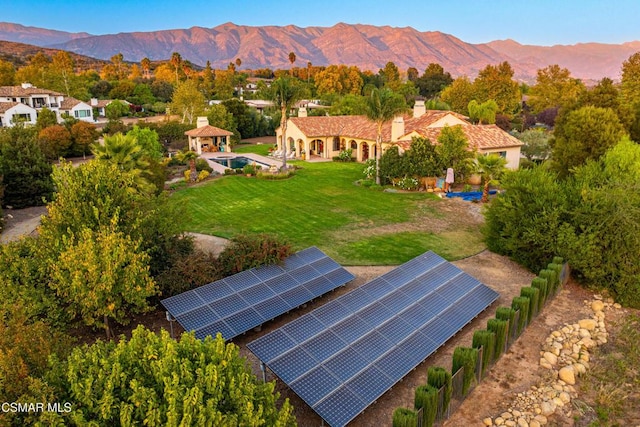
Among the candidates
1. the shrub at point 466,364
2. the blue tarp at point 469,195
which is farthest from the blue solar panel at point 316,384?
the blue tarp at point 469,195

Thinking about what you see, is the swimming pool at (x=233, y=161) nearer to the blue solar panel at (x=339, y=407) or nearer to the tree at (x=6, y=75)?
the blue solar panel at (x=339, y=407)

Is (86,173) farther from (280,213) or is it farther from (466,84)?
(466,84)

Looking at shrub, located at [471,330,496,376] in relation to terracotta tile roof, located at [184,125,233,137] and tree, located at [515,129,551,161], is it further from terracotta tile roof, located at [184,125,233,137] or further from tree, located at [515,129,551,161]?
terracotta tile roof, located at [184,125,233,137]

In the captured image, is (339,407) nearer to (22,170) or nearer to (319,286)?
(319,286)

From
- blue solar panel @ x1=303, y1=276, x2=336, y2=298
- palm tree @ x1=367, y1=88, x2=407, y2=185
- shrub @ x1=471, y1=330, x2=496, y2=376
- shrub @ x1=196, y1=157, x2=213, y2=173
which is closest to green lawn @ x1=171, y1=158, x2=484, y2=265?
shrub @ x1=196, y1=157, x2=213, y2=173

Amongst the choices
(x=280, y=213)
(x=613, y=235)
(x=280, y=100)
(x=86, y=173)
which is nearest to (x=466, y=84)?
(x=280, y=100)

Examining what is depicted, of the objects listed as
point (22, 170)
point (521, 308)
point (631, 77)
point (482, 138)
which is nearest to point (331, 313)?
point (521, 308)
